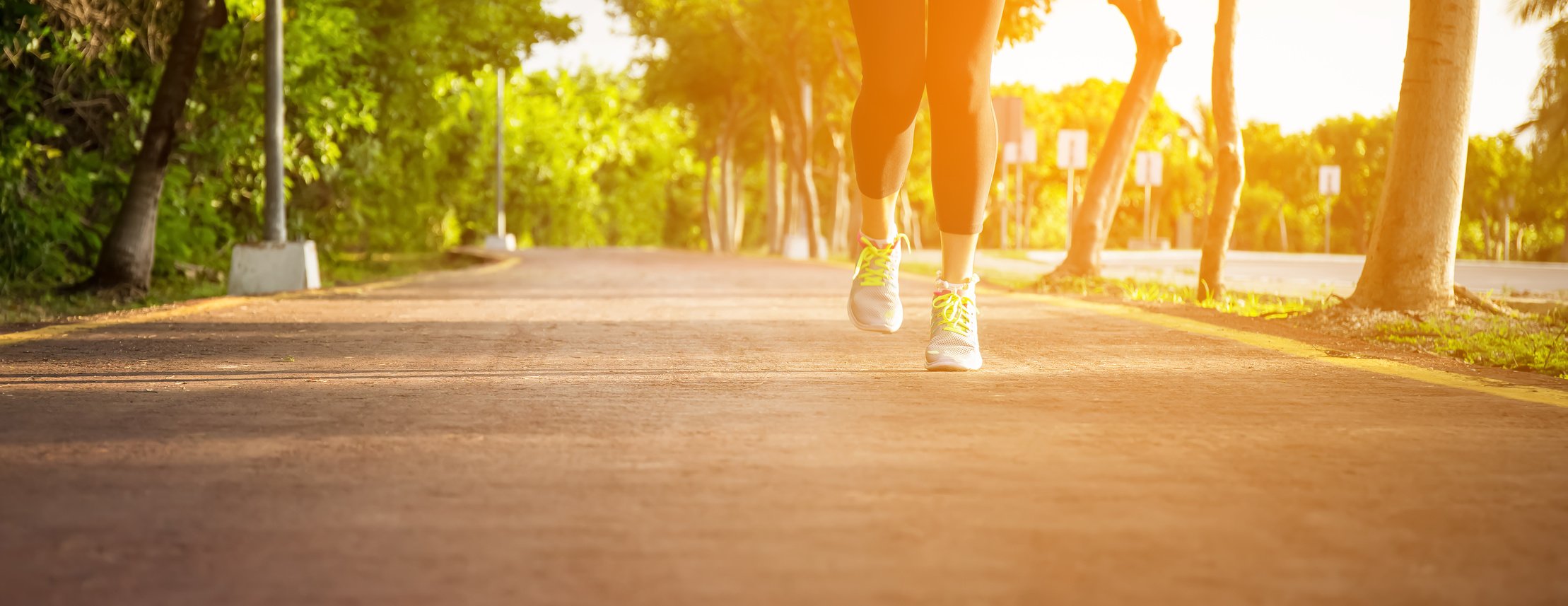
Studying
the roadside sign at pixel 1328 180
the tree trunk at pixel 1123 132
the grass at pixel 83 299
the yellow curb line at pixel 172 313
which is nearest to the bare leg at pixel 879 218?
the yellow curb line at pixel 172 313

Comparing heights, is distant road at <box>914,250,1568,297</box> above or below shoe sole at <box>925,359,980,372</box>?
below

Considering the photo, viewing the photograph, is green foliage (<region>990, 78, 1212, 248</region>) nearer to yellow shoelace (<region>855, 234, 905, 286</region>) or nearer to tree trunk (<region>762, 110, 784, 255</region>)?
tree trunk (<region>762, 110, 784, 255</region>)

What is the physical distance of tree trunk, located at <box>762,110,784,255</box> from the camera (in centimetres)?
4191

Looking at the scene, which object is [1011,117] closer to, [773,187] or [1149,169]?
[773,187]

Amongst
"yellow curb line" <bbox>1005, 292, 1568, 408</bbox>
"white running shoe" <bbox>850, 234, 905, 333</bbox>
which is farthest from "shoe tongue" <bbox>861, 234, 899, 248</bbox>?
"yellow curb line" <bbox>1005, 292, 1568, 408</bbox>

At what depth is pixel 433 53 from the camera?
21531 millimetres

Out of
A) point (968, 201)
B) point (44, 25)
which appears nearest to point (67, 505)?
point (968, 201)

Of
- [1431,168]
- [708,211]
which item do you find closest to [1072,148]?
[708,211]

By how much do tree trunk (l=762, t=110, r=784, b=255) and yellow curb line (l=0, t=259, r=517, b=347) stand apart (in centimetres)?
2732

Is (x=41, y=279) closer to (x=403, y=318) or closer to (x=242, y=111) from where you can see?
(x=242, y=111)

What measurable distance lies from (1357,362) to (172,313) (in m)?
6.78

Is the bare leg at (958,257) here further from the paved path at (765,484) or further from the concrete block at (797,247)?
the concrete block at (797,247)

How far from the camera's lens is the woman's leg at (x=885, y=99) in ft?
17.1

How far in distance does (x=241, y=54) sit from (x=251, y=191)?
6.98 ft
